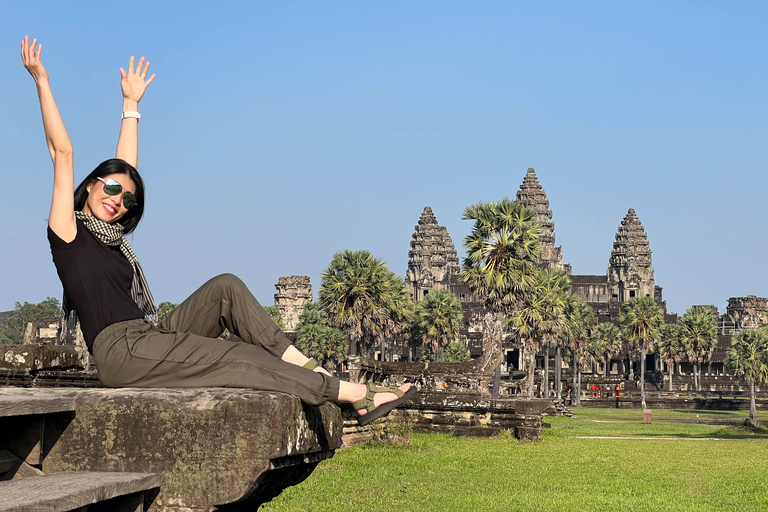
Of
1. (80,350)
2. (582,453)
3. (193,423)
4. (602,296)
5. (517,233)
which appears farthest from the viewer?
(602,296)

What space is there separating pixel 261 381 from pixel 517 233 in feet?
114

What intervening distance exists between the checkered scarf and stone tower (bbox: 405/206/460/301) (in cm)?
13272

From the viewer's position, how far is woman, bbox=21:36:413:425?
4035 millimetres

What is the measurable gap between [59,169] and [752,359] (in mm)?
53332

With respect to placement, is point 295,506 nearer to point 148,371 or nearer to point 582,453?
point 148,371

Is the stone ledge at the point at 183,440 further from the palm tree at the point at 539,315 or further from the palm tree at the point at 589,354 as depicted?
the palm tree at the point at 589,354

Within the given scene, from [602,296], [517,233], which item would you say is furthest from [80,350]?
[602,296]

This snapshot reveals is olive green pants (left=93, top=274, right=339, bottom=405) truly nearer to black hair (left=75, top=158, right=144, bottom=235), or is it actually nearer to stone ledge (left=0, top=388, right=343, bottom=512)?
stone ledge (left=0, top=388, right=343, bottom=512)

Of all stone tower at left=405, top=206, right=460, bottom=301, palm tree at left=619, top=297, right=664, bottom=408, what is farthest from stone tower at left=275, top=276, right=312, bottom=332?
palm tree at left=619, top=297, right=664, bottom=408

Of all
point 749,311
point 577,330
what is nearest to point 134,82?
point 577,330

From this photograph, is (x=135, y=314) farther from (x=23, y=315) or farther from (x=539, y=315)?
(x=23, y=315)

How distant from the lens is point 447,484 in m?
10.5

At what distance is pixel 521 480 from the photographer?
11.1 m

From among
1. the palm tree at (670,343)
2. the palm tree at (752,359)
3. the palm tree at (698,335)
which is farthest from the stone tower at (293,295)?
the palm tree at (752,359)
